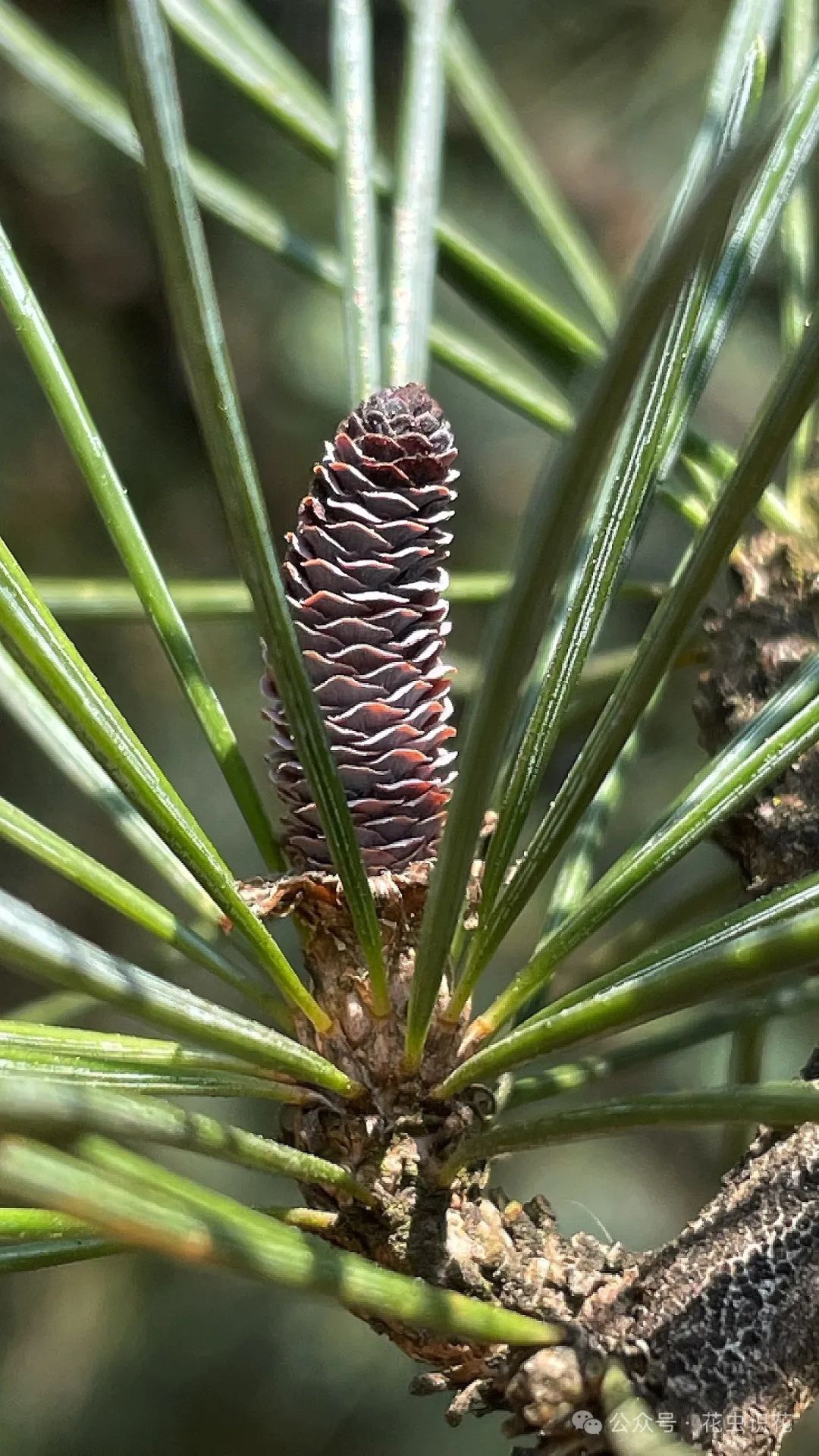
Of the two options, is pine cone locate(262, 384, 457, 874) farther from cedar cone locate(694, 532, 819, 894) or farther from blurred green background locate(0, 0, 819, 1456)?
blurred green background locate(0, 0, 819, 1456)

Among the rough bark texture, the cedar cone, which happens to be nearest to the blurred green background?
the cedar cone

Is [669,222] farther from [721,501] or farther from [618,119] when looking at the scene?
[618,119]

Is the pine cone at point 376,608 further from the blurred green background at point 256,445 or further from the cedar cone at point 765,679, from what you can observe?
the blurred green background at point 256,445

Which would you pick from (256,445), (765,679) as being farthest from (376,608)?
(256,445)

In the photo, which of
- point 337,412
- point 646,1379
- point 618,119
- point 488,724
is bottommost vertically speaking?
point 646,1379

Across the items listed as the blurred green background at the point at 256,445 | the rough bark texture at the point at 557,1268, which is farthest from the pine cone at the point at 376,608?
the blurred green background at the point at 256,445

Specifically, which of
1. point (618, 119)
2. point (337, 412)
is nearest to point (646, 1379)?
point (337, 412)
